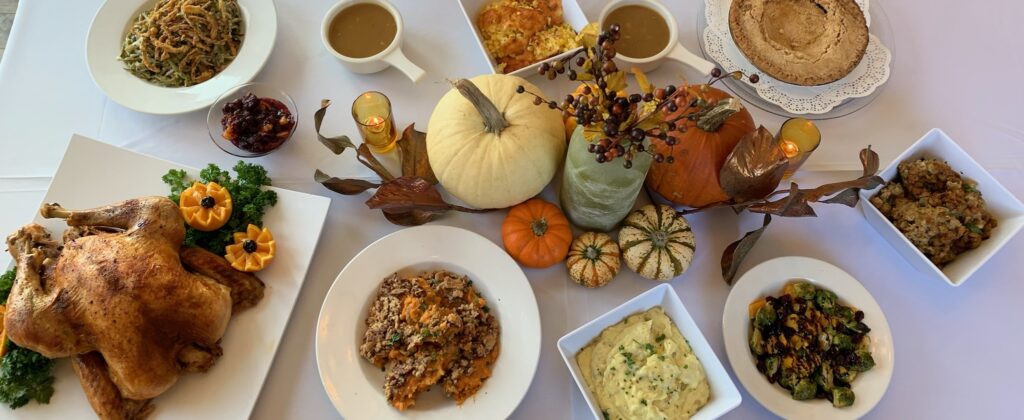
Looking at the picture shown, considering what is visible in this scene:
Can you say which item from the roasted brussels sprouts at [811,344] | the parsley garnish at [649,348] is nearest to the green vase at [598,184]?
the parsley garnish at [649,348]

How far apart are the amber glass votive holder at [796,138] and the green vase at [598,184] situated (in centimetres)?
47

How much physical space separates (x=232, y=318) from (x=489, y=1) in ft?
3.66

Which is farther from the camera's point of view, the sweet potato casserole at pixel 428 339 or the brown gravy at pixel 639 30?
the brown gravy at pixel 639 30

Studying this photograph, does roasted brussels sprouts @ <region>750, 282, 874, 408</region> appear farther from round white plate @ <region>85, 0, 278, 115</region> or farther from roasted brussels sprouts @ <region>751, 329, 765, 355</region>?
round white plate @ <region>85, 0, 278, 115</region>

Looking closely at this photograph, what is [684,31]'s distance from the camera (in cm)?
170

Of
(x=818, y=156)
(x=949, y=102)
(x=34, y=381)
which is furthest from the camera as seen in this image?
(x=949, y=102)

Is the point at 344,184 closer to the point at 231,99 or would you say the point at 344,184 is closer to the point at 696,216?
the point at 231,99

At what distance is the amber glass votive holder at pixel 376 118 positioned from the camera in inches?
56.9

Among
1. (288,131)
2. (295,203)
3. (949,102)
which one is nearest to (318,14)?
(288,131)

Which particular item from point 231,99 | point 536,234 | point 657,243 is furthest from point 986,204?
point 231,99

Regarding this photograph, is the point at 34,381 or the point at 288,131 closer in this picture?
the point at 34,381

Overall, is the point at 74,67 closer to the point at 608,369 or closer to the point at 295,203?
the point at 295,203

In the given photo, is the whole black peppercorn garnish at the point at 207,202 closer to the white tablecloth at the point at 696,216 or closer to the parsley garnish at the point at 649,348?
the white tablecloth at the point at 696,216

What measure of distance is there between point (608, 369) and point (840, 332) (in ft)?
1.78
